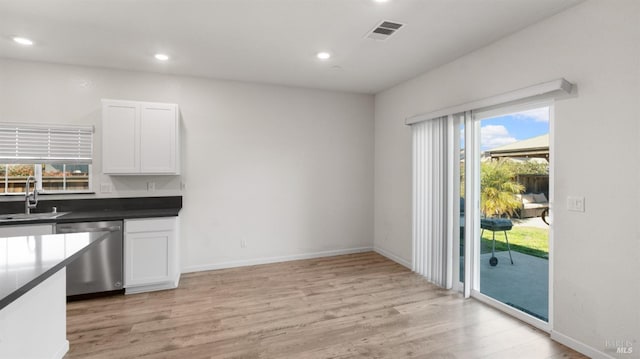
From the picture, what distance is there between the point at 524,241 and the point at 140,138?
4364 mm

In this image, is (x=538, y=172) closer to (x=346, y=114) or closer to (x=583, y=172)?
(x=583, y=172)

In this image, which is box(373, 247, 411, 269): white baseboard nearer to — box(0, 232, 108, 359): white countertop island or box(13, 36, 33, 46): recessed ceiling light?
box(0, 232, 108, 359): white countertop island

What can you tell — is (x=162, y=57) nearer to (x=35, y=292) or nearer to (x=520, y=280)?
(x=35, y=292)

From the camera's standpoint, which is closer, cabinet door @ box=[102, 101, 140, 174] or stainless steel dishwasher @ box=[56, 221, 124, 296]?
stainless steel dishwasher @ box=[56, 221, 124, 296]

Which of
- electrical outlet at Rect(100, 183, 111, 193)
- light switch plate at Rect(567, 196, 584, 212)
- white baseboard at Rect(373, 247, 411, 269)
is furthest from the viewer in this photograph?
white baseboard at Rect(373, 247, 411, 269)

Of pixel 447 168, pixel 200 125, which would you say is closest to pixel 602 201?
pixel 447 168

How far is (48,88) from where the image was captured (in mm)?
3639

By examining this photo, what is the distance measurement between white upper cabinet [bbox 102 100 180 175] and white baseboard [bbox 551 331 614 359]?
4195 mm

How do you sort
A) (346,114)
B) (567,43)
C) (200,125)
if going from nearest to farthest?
(567,43), (200,125), (346,114)

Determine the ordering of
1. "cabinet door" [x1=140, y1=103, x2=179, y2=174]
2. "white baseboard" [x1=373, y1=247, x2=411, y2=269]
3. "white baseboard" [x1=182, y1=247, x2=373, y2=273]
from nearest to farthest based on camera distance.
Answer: "cabinet door" [x1=140, y1=103, x2=179, y2=174] → "white baseboard" [x1=182, y1=247, x2=373, y2=273] → "white baseboard" [x1=373, y1=247, x2=411, y2=269]

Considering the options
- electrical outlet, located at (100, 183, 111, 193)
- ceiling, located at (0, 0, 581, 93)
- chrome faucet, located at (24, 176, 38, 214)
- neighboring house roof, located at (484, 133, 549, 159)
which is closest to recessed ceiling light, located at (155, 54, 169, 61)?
ceiling, located at (0, 0, 581, 93)

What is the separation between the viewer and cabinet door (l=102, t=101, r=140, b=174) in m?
3.55

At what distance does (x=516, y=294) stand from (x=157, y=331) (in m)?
3.40

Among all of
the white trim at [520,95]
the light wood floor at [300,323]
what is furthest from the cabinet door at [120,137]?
the white trim at [520,95]
